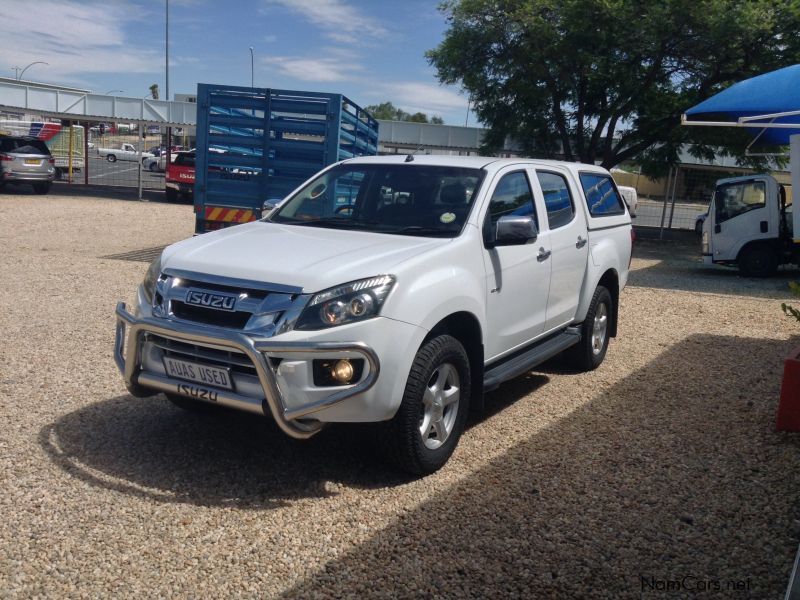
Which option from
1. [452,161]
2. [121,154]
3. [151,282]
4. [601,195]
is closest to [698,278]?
[601,195]

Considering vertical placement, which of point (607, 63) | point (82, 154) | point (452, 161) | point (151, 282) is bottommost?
point (151, 282)

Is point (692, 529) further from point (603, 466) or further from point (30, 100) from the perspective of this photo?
point (30, 100)

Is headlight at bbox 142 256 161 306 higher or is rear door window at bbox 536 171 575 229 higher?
rear door window at bbox 536 171 575 229

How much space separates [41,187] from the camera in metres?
25.0

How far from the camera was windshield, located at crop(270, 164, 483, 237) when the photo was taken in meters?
4.88

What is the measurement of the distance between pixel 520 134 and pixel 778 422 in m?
17.8

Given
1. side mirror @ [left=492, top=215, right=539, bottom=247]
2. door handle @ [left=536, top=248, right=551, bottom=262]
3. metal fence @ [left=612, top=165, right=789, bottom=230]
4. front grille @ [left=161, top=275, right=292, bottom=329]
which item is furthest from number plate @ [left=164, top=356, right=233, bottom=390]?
metal fence @ [left=612, top=165, right=789, bottom=230]

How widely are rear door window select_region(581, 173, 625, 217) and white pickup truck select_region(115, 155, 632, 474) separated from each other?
949 millimetres

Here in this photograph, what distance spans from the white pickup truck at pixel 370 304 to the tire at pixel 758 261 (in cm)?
1057

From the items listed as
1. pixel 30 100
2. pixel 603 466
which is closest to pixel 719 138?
pixel 603 466

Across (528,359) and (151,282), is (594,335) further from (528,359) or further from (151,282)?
(151,282)

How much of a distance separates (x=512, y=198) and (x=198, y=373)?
2533 millimetres

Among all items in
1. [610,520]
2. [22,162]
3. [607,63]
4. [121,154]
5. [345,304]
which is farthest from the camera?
[121,154]

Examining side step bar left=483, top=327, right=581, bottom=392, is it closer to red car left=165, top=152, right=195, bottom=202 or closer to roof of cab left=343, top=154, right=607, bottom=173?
roof of cab left=343, top=154, right=607, bottom=173
